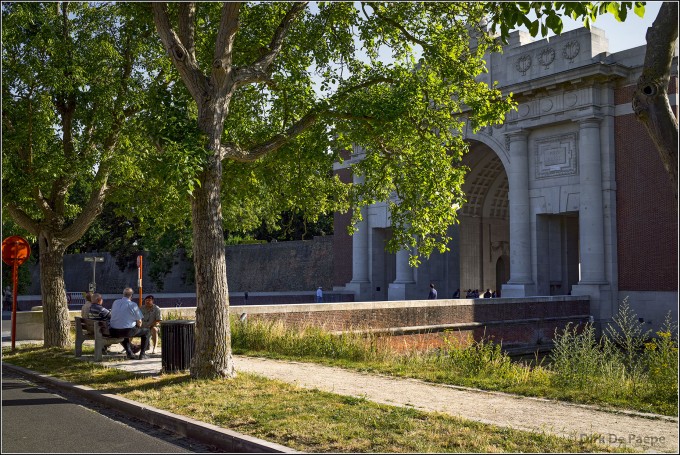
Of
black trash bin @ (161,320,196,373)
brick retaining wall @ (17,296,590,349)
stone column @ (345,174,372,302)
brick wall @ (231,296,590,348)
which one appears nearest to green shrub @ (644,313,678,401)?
brick retaining wall @ (17,296,590,349)

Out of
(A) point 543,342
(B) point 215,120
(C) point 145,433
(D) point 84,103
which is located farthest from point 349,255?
(C) point 145,433

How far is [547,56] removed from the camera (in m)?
32.8

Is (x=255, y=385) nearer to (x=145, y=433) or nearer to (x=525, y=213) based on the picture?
(x=145, y=433)

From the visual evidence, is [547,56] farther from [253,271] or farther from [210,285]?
[253,271]

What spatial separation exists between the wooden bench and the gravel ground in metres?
3.46

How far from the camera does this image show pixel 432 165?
13664 mm

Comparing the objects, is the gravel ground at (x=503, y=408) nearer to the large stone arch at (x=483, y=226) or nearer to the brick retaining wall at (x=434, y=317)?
the brick retaining wall at (x=434, y=317)

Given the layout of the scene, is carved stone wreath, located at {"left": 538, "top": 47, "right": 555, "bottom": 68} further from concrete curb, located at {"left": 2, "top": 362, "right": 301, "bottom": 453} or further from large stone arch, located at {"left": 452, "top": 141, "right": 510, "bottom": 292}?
concrete curb, located at {"left": 2, "top": 362, "right": 301, "bottom": 453}

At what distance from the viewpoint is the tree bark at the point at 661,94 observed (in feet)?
23.4

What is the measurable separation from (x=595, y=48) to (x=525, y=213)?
319 inches

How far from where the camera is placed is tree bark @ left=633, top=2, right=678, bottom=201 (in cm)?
713

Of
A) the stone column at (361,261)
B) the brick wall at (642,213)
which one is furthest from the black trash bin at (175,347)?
the stone column at (361,261)

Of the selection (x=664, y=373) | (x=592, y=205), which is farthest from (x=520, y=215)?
(x=664, y=373)

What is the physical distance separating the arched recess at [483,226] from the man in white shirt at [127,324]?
93.8 ft
